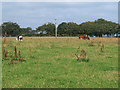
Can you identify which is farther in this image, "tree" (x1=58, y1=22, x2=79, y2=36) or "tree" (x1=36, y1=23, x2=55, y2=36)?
"tree" (x1=36, y1=23, x2=55, y2=36)

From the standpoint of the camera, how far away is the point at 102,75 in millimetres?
8391

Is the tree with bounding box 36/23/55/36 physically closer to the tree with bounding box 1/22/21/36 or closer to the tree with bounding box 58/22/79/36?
the tree with bounding box 58/22/79/36

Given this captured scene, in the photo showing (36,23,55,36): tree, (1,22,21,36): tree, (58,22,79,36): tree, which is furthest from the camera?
(36,23,55,36): tree

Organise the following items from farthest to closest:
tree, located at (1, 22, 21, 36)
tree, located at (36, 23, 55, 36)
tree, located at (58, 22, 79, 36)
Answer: tree, located at (36, 23, 55, 36) → tree, located at (58, 22, 79, 36) → tree, located at (1, 22, 21, 36)

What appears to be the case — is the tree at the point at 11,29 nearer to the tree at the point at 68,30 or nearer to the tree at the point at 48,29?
the tree at the point at 48,29

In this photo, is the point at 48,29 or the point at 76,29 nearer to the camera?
the point at 76,29

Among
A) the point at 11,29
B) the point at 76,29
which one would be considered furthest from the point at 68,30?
the point at 11,29

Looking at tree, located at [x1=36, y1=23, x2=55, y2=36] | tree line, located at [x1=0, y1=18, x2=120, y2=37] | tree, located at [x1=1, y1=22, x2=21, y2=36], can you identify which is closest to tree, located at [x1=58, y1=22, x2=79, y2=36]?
tree line, located at [x1=0, y1=18, x2=120, y2=37]

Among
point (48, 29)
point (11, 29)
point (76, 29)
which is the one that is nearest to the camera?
point (11, 29)

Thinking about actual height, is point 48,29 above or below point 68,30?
above

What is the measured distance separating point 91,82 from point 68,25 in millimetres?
104991

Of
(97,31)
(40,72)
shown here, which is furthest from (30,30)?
(40,72)

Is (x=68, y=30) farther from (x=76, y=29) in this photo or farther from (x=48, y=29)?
(x=48, y=29)

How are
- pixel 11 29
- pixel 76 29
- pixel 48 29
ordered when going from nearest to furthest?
1. pixel 11 29
2. pixel 76 29
3. pixel 48 29
